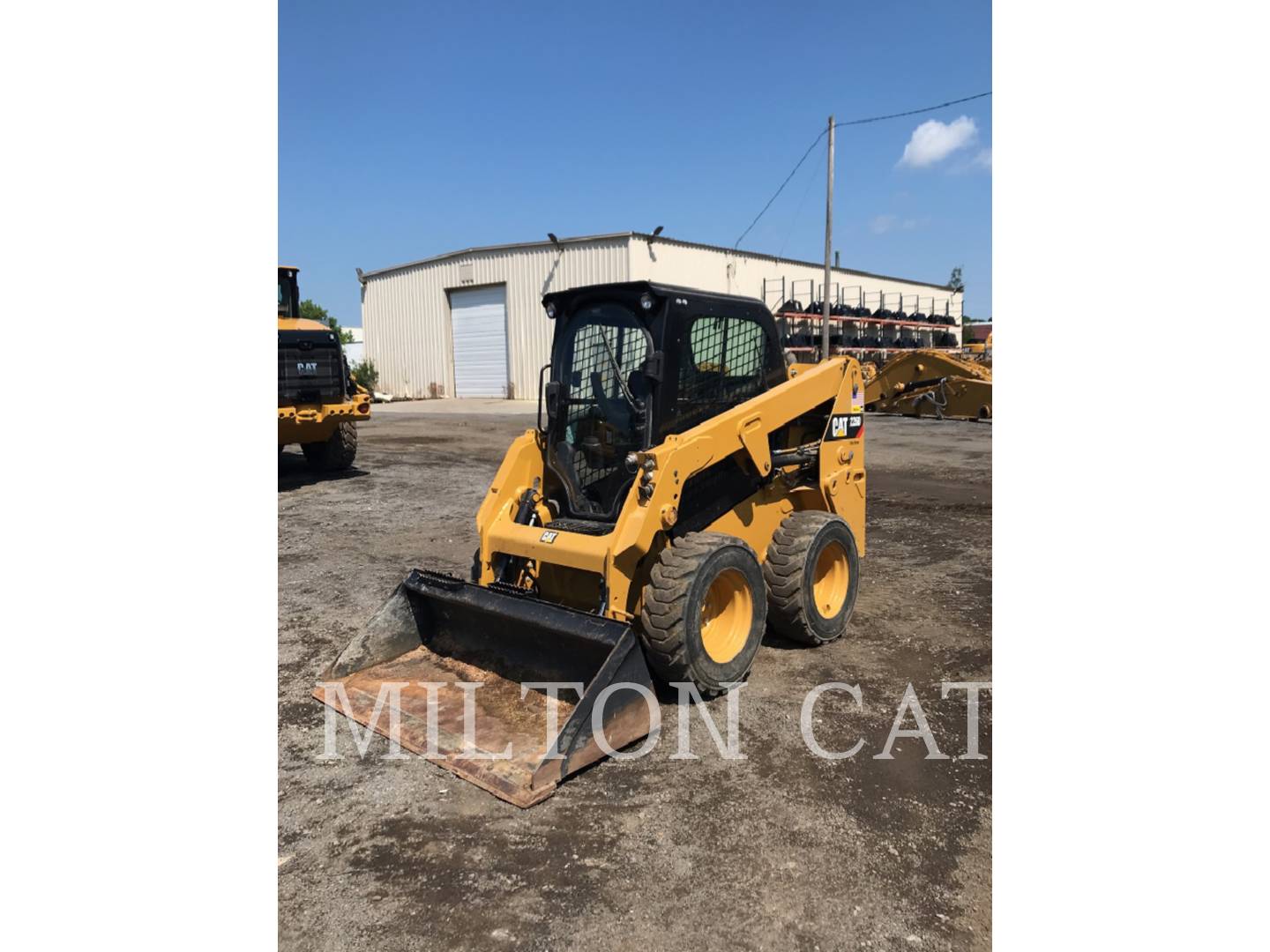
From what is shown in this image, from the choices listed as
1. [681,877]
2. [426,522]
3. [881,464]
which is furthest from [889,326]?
[681,877]

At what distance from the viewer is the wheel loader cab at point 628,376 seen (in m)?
4.44

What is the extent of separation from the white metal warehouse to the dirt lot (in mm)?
19549

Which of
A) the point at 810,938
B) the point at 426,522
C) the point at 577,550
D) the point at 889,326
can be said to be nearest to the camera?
the point at 810,938

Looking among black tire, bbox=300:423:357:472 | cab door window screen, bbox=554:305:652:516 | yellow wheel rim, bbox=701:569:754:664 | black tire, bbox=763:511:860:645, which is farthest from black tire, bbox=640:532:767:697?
black tire, bbox=300:423:357:472

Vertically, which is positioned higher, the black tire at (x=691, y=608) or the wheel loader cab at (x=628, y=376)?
the wheel loader cab at (x=628, y=376)

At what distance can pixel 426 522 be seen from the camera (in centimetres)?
879

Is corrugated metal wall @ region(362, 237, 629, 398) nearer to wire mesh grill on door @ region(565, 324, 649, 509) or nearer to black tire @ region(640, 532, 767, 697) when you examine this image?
wire mesh grill on door @ region(565, 324, 649, 509)

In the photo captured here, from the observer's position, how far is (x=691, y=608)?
154 inches

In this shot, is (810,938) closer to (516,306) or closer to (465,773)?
(465,773)

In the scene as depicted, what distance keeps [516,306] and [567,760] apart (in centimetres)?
2435

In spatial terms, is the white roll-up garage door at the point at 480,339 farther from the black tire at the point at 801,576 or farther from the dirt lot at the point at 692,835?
the black tire at the point at 801,576

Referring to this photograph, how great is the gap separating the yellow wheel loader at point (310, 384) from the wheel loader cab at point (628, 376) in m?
6.46

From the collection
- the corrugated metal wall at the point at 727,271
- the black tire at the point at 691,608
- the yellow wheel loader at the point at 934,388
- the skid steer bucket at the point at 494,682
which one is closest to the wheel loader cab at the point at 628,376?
the black tire at the point at 691,608

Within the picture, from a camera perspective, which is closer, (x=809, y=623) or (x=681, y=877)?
(x=681, y=877)
